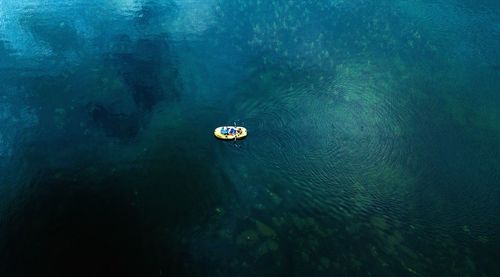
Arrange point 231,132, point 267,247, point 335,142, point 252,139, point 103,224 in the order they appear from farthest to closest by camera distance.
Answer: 1. point 252,139
2. point 335,142
3. point 231,132
4. point 103,224
5. point 267,247

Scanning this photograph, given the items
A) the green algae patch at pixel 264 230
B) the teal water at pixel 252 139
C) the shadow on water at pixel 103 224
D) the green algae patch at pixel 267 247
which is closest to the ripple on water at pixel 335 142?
the teal water at pixel 252 139

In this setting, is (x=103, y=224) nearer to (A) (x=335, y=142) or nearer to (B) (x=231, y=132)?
(B) (x=231, y=132)

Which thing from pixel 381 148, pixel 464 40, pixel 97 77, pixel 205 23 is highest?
pixel 464 40

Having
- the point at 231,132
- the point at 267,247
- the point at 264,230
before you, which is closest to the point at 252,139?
the point at 231,132

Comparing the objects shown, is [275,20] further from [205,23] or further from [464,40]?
[464,40]

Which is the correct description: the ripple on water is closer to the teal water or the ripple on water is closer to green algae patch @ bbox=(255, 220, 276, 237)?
the teal water

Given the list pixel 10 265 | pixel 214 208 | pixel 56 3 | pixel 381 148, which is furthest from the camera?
pixel 56 3

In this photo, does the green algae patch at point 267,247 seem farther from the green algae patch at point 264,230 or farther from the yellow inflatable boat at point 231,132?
the yellow inflatable boat at point 231,132

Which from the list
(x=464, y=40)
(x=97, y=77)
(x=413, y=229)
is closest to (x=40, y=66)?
(x=97, y=77)
